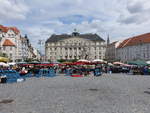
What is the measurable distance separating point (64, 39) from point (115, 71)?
317 feet

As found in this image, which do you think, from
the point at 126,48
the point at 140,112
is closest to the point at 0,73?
the point at 140,112

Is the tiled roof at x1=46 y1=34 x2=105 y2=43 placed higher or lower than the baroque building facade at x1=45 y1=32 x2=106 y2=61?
higher

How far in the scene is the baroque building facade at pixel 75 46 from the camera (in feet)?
417

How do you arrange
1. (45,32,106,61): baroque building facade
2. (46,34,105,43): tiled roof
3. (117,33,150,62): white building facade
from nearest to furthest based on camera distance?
(117,33,150,62): white building facade, (45,32,106,61): baroque building facade, (46,34,105,43): tiled roof

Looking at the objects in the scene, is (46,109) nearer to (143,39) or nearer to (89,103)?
(89,103)

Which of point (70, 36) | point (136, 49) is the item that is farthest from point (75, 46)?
point (136, 49)

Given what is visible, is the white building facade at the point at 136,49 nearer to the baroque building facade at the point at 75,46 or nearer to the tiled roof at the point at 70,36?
the baroque building facade at the point at 75,46


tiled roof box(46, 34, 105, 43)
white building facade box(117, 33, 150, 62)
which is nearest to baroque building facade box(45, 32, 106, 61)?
tiled roof box(46, 34, 105, 43)

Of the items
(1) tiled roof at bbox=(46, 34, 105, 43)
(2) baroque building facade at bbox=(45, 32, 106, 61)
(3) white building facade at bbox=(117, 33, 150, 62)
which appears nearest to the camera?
(3) white building facade at bbox=(117, 33, 150, 62)

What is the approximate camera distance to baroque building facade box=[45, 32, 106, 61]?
127188mm

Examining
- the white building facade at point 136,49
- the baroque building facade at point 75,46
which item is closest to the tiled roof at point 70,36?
the baroque building facade at point 75,46

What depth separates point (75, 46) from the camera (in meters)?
128

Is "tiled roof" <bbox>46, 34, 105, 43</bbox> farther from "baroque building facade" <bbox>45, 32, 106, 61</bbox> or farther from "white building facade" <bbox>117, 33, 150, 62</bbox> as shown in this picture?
"white building facade" <bbox>117, 33, 150, 62</bbox>

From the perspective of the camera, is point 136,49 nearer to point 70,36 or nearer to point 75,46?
point 75,46
